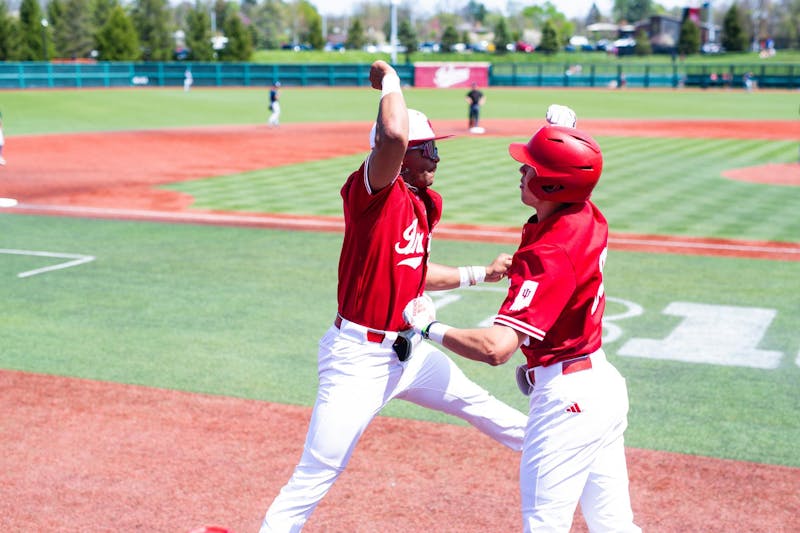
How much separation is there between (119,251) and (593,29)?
174m

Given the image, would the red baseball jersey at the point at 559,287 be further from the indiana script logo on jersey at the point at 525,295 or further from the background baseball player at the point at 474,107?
the background baseball player at the point at 474,107

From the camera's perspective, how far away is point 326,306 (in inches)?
430

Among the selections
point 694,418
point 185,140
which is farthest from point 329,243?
point 185,140

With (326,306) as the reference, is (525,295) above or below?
above

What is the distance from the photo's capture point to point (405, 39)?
399ft

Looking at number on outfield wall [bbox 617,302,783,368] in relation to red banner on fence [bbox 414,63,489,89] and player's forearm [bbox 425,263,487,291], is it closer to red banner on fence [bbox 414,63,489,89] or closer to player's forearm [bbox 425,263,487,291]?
player's forearm [bbox 425,263,487,291]

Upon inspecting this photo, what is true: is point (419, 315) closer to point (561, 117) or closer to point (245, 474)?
point (561, 117)

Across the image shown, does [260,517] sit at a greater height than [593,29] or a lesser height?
lesser

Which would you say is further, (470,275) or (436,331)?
(470,275)

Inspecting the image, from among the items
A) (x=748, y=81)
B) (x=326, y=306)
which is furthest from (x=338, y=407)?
(x=748, y=81)

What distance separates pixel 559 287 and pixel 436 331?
572 mm

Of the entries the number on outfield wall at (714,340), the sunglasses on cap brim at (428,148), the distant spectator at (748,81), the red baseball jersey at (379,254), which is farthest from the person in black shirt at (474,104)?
the distant spectator at (748,81)

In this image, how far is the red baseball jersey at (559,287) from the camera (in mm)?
3916

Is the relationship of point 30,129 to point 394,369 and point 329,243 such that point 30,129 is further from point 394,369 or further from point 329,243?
point 394,369
